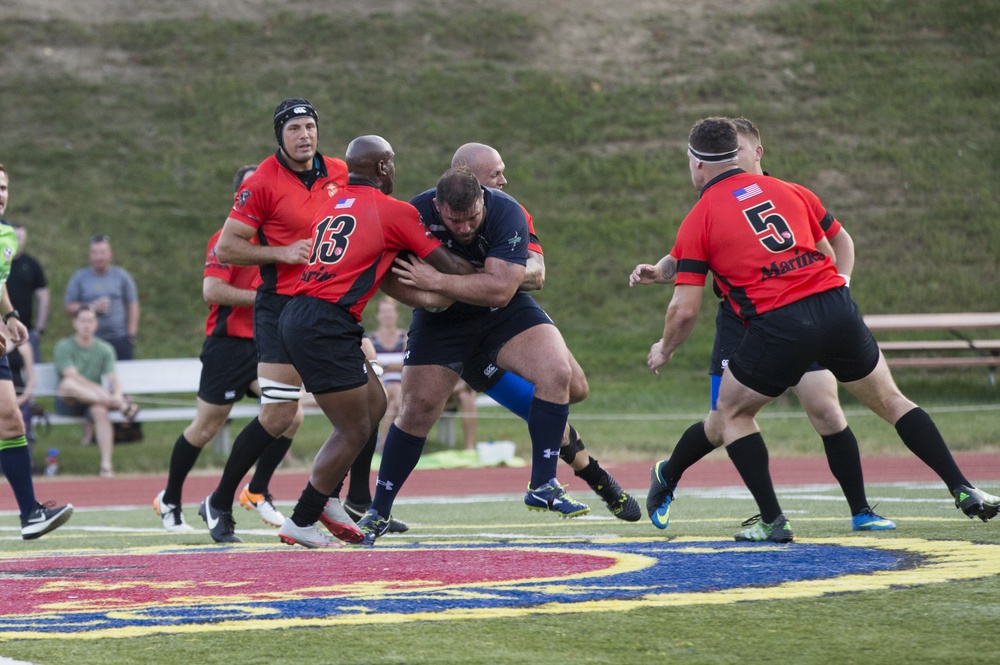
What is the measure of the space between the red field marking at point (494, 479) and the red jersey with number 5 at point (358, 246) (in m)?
5.61

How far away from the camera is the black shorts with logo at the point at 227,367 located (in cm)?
861

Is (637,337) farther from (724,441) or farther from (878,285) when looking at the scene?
(724,441)

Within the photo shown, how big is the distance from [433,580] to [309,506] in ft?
5.35

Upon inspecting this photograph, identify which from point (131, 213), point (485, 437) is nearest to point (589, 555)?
point (485, 437)

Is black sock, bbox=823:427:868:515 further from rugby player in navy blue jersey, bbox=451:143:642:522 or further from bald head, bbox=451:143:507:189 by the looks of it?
bald head, bbox=451:143:507:189

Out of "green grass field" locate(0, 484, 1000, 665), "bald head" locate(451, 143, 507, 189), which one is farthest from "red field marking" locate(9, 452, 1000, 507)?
"green grass field" locate(0, 484, 1000, 665)

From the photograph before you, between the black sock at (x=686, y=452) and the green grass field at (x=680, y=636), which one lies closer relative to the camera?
the green grass field at (x=680, y=636)

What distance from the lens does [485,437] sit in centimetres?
1659

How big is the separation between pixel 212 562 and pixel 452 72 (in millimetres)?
23770

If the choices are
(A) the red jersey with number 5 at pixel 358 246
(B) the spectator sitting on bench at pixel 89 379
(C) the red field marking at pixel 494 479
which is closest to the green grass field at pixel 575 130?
(B) the spectator sitting on bench at pixel 89 379

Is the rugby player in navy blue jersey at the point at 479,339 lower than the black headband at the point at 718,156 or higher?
lower

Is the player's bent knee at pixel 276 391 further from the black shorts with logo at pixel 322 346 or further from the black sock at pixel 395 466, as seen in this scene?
the black shorts with logo at pixel 322 346

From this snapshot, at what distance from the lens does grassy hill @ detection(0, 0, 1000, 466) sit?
23.0 metres

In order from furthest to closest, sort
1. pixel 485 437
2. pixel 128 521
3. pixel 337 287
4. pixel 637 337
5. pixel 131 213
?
1. pixel 131 213
2. pixel 637 337
3. pixel 485 437
4. pixel 128 521
5. pixel 337 287
